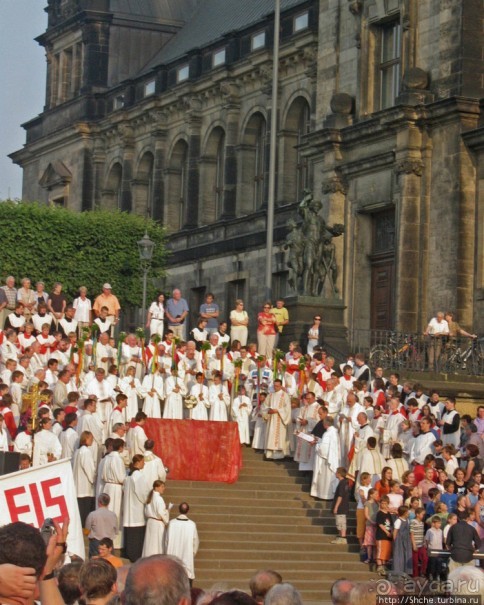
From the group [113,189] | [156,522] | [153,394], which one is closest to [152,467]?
[156,522]

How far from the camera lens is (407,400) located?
88.0 feet

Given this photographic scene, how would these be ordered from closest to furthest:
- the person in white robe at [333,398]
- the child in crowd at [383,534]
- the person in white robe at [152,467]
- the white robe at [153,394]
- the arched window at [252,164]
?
the child in crowd at [383,534], the person in white robe at [152,467], the person in white robe at [333,398], the white robe at [153,394], the arched window at [252,164]

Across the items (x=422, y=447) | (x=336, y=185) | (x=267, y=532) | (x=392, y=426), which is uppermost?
(x=336, y=185)

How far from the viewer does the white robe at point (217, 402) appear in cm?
2788

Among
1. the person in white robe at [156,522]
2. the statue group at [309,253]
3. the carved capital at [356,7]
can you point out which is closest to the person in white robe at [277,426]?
the person in white robe at [156,522]

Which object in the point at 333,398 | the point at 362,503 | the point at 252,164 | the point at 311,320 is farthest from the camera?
the point at 252,164

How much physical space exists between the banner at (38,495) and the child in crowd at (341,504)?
11.8 m

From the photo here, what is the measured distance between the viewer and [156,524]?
2194cm

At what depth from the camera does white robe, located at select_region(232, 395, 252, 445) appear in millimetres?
27719

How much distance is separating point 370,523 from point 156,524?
3034mm

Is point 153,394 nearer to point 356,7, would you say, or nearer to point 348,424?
point 348,424

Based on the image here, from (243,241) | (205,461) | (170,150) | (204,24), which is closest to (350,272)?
(243,241)

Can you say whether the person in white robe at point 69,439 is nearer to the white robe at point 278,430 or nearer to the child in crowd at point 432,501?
the white robe at point 278,430

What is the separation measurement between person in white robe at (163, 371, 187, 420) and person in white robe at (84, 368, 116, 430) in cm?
146
